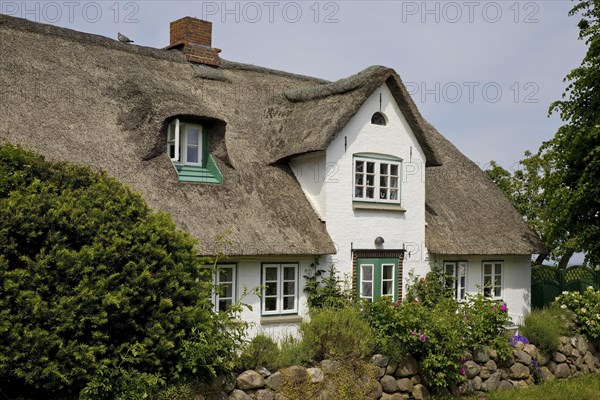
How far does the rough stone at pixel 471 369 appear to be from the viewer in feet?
40.6

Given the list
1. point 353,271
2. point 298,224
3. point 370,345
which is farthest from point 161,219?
point 353,271

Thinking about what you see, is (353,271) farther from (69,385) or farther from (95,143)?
(69,385)

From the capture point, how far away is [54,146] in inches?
520

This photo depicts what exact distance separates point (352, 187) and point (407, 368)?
5.40 m

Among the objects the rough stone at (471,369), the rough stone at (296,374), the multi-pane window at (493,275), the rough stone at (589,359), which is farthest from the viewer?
the multi-pane window at (493,275)

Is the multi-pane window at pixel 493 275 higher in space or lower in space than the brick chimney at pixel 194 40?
lower

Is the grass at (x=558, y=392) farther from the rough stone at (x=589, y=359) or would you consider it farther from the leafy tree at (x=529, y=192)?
the leafy tree at (x=529, y=192)

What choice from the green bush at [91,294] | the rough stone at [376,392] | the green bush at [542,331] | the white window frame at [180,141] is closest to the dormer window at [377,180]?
the white window frame at [180,141]

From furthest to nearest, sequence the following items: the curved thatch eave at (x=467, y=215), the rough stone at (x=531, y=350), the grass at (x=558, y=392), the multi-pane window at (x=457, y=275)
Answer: the multi-pane window at (x=457, y=275), the curved thatch eave at (x=467, y=215), the rough stone at (x=531, y=350), the grass at (x=558, y=392)

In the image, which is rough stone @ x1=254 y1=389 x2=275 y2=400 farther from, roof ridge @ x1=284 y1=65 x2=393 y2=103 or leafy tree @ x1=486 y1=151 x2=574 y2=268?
leafy tree @ x1=486 y1=151 x2=574 y2=268

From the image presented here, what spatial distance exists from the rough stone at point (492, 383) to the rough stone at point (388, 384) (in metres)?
2.01

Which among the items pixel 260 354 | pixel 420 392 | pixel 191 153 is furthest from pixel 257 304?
pixel 260 354

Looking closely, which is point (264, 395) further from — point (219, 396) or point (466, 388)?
point (466, 388)

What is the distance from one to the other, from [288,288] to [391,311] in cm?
377
